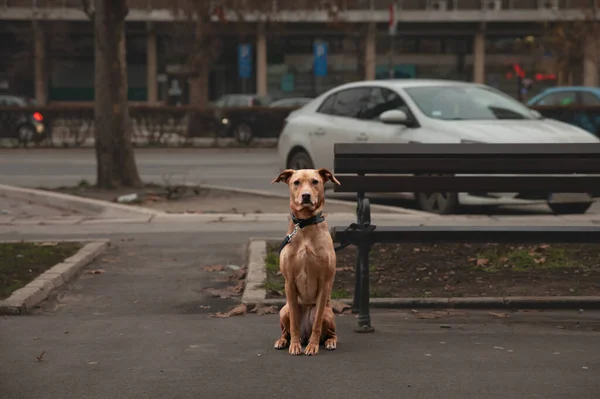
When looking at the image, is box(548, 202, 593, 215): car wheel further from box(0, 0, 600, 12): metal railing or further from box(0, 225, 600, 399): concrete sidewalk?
box(0, 0, 600, 12): metal railing

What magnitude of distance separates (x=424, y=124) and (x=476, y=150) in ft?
20.5

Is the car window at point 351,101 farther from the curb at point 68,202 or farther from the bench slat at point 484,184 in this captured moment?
the bench slat at point 484,184

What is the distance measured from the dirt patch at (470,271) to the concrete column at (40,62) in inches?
1784

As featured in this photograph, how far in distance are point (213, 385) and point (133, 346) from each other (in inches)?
42.0

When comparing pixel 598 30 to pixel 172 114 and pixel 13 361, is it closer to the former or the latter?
pixel 172 114

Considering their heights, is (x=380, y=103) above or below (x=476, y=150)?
above

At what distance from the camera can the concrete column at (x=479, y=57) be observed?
58312mm

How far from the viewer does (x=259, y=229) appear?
1151 centimetres

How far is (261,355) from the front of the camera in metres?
5.75

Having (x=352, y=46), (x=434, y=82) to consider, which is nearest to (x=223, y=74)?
(x=352, y=46)

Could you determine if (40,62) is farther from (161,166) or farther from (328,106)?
(328,106)

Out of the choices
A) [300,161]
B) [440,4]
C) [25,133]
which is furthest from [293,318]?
[440,4]

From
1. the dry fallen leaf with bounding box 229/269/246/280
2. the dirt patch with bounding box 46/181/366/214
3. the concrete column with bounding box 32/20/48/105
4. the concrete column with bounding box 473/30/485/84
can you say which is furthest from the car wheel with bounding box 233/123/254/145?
the concrete column with bounding box 473/30/485/84

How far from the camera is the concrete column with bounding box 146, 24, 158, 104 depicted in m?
58.8
